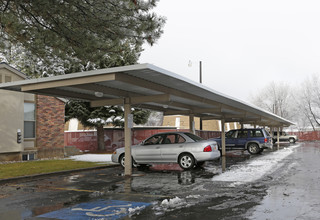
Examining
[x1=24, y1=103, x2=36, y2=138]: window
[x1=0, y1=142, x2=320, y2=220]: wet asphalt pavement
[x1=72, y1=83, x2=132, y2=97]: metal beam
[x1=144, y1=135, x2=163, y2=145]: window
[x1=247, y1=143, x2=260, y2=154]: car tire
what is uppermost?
[x1=72, y1=83, x2=132, y2=97]: metal beam

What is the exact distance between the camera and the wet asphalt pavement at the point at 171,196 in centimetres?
634

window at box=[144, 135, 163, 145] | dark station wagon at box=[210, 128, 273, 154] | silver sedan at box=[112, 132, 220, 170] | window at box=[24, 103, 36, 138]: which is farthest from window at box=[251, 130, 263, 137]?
window at box=[24, 103, 36, 138]

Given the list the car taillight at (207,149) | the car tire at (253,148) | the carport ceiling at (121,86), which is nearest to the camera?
the carport ceiling at (121,86)

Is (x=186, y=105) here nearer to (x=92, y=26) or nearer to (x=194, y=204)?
(x=92, y=26)

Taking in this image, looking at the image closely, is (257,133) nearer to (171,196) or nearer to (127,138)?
(127,138)

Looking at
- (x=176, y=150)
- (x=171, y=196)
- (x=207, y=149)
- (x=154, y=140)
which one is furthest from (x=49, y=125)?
(x=171, y=196)

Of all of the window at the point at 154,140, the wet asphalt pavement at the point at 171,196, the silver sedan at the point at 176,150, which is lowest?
the wet asphalt pavement at the point at 171,196

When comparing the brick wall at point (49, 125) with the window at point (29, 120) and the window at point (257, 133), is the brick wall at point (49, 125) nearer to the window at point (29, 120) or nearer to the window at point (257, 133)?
the window at point (29, 120)

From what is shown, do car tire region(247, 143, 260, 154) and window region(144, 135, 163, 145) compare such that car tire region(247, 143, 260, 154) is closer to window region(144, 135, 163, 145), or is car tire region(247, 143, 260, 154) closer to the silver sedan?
the silver sedan

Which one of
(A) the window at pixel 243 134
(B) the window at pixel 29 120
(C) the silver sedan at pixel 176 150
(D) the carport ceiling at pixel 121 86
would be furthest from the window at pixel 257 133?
(B) the window at pixel 29 120

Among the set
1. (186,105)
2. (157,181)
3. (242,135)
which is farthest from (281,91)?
(157,181)

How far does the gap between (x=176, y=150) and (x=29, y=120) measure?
9332 mm

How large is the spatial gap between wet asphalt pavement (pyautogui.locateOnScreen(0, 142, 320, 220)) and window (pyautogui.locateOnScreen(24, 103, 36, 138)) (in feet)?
25.5

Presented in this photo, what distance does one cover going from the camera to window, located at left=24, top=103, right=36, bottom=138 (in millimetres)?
18527
